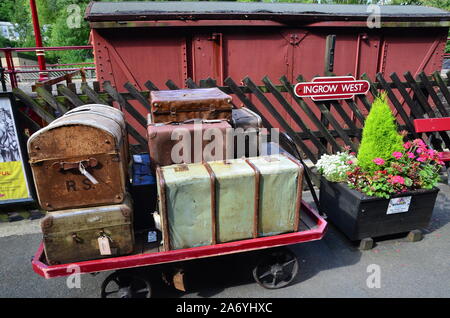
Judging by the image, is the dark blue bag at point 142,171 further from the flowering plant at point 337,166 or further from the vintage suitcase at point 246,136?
the flowering plant at point 337,166

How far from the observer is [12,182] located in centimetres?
584

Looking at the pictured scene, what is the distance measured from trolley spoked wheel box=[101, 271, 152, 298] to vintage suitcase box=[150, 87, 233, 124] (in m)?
1.86

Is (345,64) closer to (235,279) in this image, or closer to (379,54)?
(379,54)

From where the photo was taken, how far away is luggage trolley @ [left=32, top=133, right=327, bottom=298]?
3.36 metres

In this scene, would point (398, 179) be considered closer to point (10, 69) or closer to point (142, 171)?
point (142, 171)

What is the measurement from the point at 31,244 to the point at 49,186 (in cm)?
272

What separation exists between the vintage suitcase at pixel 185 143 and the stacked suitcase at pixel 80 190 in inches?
20.5

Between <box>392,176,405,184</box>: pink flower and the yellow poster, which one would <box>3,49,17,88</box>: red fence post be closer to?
the yellow poster

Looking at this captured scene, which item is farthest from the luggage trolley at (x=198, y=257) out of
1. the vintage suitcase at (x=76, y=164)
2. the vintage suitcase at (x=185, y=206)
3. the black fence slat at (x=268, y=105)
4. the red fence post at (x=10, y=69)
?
the red fence post at (x=10, y=69)

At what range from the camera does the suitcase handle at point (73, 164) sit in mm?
3184

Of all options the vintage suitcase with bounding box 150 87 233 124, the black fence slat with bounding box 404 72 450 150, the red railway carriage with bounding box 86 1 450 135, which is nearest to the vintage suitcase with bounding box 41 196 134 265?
the vintage suitcase with bounding box 150 87 233 124

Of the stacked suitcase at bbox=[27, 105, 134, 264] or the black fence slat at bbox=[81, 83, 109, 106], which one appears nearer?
the stacked suitcase at bbox=[27, 105, 134, 264]

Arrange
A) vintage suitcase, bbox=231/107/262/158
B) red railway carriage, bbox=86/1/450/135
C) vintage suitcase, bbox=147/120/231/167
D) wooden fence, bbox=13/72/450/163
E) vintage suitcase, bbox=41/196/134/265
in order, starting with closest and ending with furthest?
vintage suitcase, bbox=41/196/134/265 → vintage suitcase, bbox=147/120/231/167 → vintage suitcase, bbox=231/107/262/158 → wooden fence, bbox=13/72/450/163 → red railway carriage, bbox=86/1/450/135

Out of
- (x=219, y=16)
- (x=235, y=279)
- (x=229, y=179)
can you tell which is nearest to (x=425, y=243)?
(x=235, y=279)
